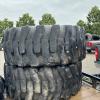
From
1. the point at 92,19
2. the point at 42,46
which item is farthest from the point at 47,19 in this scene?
the point at 42,46

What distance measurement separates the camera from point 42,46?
3879mm

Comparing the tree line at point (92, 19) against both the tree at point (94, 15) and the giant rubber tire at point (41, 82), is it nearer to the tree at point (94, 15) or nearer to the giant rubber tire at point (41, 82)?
the tree at point (94, 15)

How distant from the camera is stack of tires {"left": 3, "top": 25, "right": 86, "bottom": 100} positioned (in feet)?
12.8

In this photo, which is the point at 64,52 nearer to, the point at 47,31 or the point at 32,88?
the point at 47,31

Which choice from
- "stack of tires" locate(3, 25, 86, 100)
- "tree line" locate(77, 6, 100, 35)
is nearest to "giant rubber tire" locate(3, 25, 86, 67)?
"stack of tires" locate(3, 25, 86, 100)

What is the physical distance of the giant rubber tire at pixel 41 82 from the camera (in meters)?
3.92

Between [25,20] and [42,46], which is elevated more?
[25,20]

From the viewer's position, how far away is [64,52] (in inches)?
156

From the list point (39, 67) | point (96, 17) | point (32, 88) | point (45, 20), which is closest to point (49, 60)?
point (39, 67)

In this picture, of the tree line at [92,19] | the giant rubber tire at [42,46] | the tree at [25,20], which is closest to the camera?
the giant rubber tire at [42,46]

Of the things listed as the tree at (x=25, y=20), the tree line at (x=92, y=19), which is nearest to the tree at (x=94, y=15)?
the tree line at (x=92, y=19)

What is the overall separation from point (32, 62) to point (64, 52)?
0.42m

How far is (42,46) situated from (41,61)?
182 mm

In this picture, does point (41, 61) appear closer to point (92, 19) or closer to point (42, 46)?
point (42, 46)
